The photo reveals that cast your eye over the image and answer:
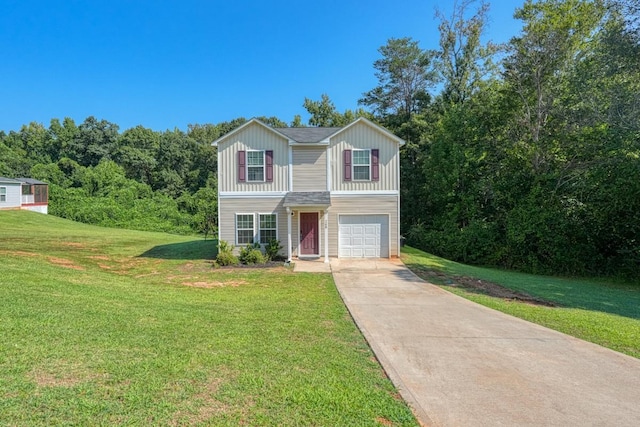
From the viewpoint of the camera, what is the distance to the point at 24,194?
34.2 m

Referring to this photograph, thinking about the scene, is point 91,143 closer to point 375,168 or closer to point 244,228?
point 244,228

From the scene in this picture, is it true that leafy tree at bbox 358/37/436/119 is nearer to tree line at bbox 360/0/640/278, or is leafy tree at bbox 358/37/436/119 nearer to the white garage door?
tree line at bbox 360/0/640/278

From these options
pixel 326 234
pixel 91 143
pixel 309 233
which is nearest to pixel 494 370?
pixel 326 234

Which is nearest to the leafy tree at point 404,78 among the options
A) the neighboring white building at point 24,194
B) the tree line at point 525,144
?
the tree line at point 525,144

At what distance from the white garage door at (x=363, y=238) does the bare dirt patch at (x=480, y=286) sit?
2494 mm

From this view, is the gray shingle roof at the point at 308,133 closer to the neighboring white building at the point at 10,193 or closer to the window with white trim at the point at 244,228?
the window with white trim at the point at 244,228

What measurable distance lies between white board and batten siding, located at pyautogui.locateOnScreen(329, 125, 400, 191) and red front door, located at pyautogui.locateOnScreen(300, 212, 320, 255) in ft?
5.46

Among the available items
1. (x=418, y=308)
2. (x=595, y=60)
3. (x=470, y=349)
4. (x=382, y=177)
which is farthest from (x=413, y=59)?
(x=470, y=349)

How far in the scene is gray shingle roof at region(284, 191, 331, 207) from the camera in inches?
590

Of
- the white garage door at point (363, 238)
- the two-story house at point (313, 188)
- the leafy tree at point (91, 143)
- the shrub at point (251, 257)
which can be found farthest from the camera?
the leafy tree at point (91, 143)

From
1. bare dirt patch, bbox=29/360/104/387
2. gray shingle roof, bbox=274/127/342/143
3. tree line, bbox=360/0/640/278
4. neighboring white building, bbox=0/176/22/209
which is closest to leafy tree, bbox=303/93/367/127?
tree line, bbox=360/0/640/278

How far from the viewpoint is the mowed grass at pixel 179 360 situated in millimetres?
3211

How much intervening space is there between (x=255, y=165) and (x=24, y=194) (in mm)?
31574

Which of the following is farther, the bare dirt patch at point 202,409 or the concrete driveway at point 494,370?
the concrete driveway at point 494,370
